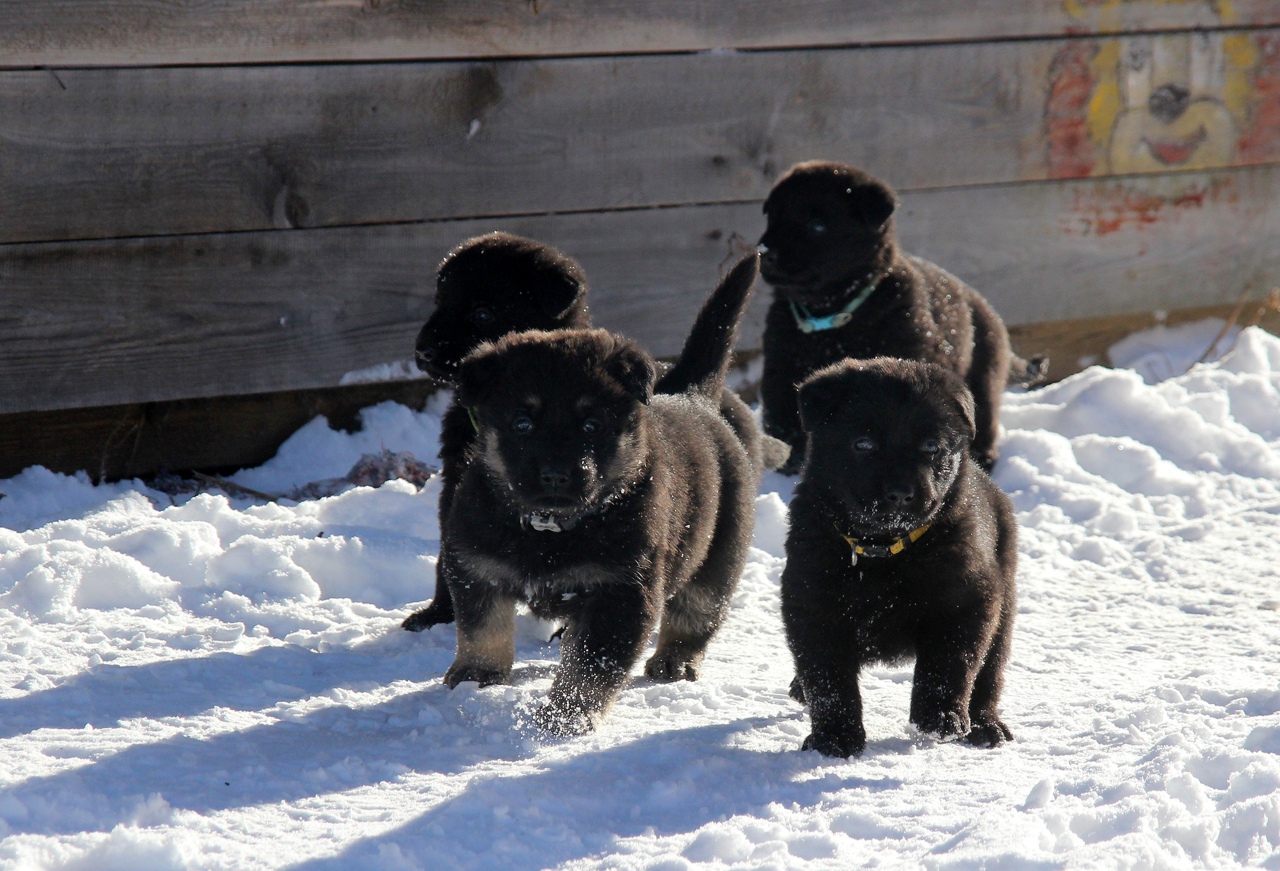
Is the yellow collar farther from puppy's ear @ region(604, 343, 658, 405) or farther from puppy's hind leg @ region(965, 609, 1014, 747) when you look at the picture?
puppy's ear @ region(604, 343, 658, 405)

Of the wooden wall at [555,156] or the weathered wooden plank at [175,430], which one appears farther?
the weathered wooden plank at [175,430]

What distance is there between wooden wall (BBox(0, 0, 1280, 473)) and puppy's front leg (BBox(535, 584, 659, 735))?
2.56m

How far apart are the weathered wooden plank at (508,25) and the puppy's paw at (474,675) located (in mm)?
2761

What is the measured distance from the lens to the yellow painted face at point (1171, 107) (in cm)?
640

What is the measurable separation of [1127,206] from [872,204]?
2.10 metres

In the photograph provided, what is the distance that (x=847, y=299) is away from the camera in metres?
5.28

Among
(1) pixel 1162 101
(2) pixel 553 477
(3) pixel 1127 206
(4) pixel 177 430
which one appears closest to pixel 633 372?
(2) pixel 553 477

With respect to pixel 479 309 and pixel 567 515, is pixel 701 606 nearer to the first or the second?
pixel 567 515

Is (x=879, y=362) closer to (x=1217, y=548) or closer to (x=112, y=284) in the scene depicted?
(x=1217, y=548)

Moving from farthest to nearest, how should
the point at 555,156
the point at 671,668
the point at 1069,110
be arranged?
the point at 1069,110, the point at 555,156, the point at 671,668

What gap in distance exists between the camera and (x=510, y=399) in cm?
313

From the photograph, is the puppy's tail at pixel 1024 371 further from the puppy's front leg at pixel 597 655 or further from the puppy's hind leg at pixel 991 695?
the puppy's front leg at pixel 597 655

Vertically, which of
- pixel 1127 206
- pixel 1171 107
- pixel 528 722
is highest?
pixel 1171 107

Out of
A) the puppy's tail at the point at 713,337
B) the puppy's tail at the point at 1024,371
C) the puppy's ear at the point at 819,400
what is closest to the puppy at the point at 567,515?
the puppy's ear at the point at 819,400
